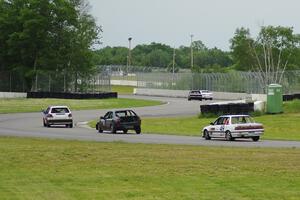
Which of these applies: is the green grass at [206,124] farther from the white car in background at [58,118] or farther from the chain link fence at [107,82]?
the chain link fence at [107,82]

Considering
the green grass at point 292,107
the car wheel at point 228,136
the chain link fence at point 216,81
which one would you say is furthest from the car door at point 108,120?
the chain link fence at point 216,81

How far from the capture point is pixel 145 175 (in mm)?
15258

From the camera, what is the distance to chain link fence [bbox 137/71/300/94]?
87250mm

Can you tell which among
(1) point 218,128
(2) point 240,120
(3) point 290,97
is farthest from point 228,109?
(3) point 290,97

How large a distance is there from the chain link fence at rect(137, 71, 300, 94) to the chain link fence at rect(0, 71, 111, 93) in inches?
502

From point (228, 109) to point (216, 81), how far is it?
45952 mm

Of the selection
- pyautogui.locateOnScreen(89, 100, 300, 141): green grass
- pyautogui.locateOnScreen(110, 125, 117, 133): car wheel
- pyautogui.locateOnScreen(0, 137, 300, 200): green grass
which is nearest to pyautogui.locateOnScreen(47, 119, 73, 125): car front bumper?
pyautogui.locateOnScreen(89, 100, 300, 141): green grass

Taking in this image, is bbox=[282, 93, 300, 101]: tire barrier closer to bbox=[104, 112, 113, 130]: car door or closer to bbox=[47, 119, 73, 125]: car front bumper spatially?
bbox=[47, 119, 73, 125]: car front bumper

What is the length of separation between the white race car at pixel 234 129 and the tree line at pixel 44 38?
205 ft

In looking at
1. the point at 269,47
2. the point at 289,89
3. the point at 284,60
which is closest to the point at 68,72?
the point at 289,89

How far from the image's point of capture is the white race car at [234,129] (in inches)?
1378

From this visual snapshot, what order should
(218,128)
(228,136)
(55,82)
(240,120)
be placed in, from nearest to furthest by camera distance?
(228,136), (240,120), (218,128), (55,82)

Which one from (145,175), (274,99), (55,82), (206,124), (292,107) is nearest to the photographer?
(145,175)

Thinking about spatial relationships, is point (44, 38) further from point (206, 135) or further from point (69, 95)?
point (206, 135)
